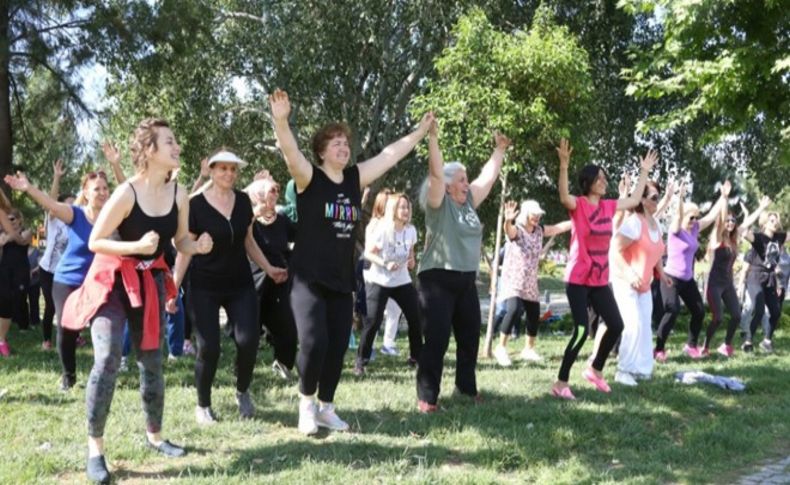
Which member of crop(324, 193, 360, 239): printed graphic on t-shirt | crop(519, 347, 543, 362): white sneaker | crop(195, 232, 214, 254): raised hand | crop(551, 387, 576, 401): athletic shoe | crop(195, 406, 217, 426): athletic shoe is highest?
crop(324, 193, 360, 239): printed graphic on t-shirt

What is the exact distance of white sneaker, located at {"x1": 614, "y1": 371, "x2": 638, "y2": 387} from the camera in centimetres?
743

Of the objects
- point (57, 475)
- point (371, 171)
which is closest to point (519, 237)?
point (371, 171)

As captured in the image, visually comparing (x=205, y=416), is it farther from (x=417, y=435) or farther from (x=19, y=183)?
(x=19, y=183)

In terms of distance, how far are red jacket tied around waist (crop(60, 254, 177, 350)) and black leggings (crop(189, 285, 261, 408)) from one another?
2.44 ft

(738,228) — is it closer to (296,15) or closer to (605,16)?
(605,16)

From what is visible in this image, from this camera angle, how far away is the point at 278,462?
4598mm

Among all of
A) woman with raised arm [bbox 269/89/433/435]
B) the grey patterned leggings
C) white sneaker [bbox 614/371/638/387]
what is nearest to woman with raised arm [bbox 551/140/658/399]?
white sneaker [bbox 614/371/638/387]

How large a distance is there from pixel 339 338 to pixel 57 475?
6.18 feet

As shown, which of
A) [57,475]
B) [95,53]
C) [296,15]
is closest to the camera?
[57,475]

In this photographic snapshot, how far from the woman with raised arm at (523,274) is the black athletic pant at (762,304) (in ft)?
11.5

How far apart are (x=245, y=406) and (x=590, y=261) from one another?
10.3 feet

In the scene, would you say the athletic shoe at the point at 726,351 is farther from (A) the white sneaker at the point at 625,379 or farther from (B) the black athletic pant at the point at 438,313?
(B) the black athletic pant at the point at 438,313

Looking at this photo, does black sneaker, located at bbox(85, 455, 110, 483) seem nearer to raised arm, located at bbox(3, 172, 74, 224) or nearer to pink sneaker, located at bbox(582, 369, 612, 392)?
raised arm, located at bbox(3, 172, 74, 224)

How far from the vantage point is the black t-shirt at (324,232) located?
5078mm
